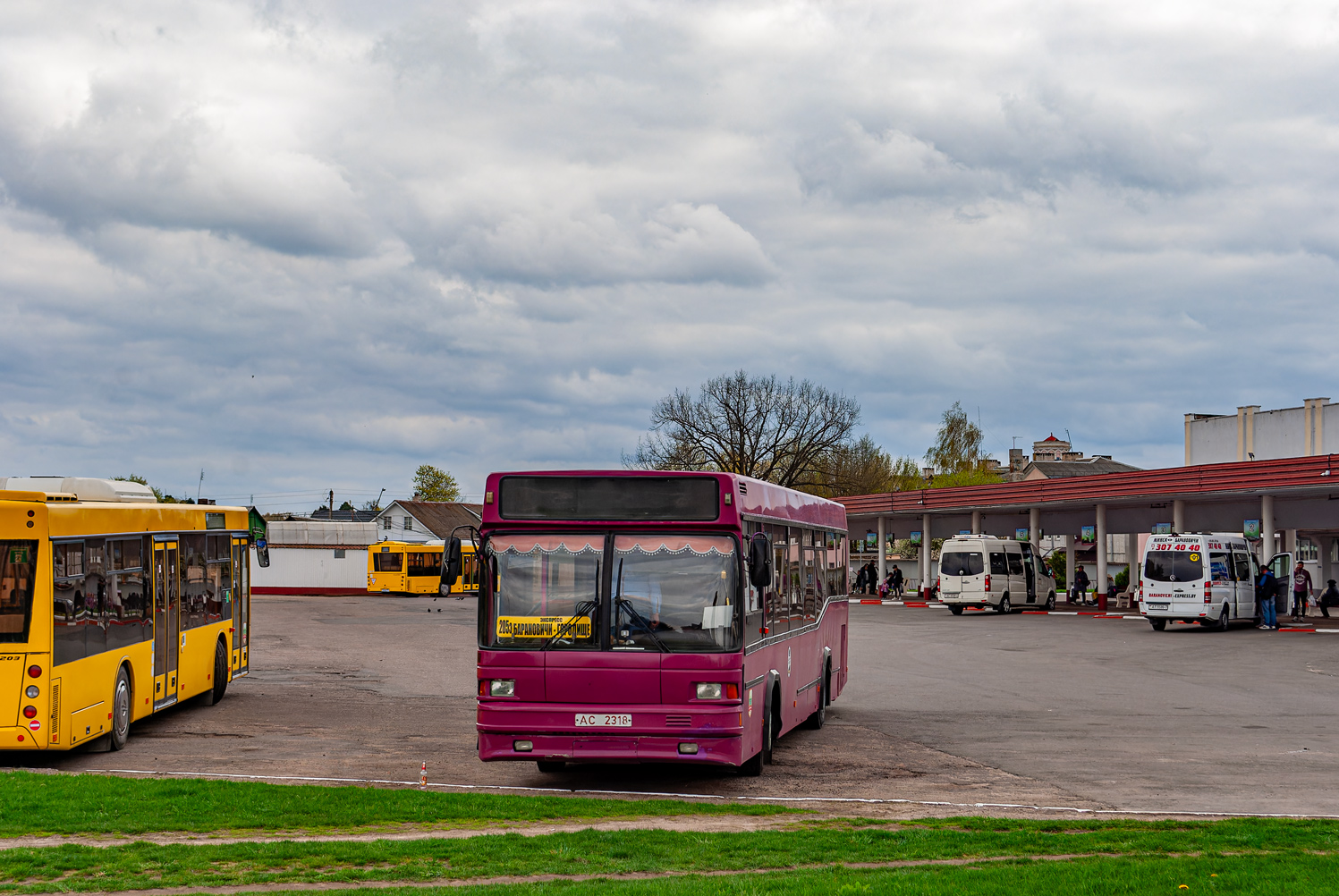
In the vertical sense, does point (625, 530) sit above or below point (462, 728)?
above

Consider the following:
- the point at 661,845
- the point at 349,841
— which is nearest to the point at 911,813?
the point at 661,845

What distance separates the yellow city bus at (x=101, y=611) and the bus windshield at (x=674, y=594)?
18.1ft

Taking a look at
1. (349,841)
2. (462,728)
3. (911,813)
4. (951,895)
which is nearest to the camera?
(951,895)


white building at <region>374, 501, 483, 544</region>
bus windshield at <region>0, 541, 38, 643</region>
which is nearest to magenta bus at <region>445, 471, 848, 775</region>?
bus windshield at <region>0, 541, 38, 643</region>

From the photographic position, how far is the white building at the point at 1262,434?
69188mm

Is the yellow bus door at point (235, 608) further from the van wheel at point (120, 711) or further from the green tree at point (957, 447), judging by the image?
the green tree at point (957, 447)

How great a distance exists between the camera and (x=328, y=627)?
4000 centimetres

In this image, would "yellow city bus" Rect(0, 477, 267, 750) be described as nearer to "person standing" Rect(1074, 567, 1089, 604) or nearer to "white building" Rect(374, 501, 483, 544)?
"person standing" Rect(1074, 567, 1089, 604)

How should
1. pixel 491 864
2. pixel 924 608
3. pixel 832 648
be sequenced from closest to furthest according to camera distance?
pixel 491 864 → pixel 832 648 → pixel 924 608

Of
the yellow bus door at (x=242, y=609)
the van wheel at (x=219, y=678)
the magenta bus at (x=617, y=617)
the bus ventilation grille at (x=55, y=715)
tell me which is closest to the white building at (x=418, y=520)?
the yellow bus door at (x=242, y=609)

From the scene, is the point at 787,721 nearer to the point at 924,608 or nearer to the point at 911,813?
the point at 911,813

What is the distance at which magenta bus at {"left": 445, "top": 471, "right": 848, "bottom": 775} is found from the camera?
1136cm

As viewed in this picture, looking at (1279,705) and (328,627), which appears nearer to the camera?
(1279,705)

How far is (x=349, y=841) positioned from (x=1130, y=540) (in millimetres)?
57852
